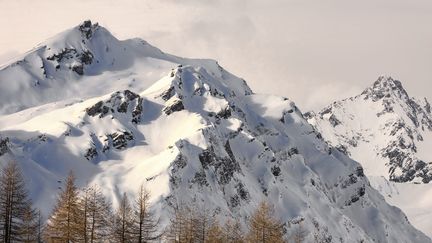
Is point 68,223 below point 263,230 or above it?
below

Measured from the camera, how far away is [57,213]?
293 feet

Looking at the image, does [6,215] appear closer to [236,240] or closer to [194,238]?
[194,238]

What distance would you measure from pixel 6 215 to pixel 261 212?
108ft

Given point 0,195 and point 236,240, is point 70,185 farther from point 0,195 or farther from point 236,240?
point 236,240

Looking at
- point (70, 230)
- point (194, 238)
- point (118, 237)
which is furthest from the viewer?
point (194, 238)

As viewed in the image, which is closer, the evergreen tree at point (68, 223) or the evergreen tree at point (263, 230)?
the evergreen tree at point (68, 223)

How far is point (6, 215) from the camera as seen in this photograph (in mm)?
88875

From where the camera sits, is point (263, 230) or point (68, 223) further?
point (263, 230)

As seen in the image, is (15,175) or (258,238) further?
(258,238)

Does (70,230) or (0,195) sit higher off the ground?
(0,195)

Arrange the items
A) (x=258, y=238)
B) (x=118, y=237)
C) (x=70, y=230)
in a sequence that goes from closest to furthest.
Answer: (x=70, y=230) < (x=118, y=237) < (x=258, y=238)

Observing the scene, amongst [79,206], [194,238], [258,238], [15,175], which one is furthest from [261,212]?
[15,175]

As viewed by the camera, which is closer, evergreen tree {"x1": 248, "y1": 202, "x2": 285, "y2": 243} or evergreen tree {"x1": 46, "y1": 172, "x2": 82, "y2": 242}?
evergreen tree {"x1": 46, "y1": 172, "x2": 82, "y2": 242}

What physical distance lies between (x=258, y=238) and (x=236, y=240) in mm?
19041
